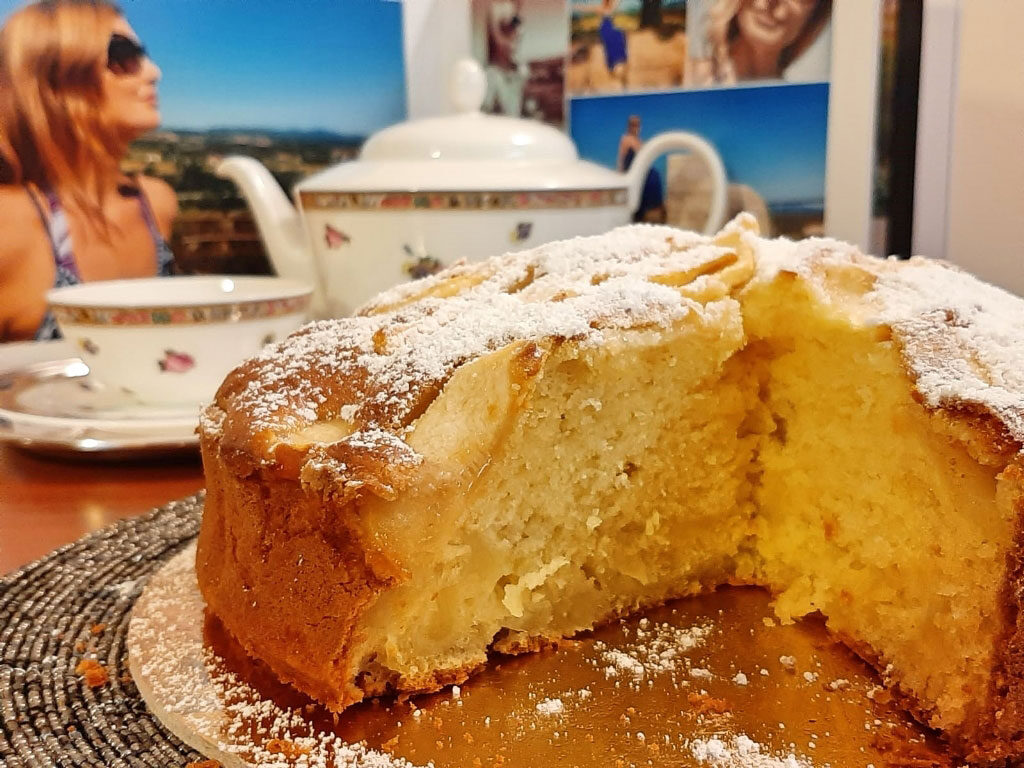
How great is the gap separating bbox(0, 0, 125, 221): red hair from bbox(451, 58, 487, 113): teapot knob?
2.96 ft

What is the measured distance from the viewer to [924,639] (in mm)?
936

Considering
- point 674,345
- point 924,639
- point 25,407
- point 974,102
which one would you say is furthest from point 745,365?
point 25,407

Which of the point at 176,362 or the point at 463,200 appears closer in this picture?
the point at 176,362

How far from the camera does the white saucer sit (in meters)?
1.49

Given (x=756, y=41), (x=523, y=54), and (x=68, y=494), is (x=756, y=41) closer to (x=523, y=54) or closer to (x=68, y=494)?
(x=523, y=54)

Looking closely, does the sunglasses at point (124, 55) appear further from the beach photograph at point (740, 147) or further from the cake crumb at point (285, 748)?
the cake crumb at point (285, 748)

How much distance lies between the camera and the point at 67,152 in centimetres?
215

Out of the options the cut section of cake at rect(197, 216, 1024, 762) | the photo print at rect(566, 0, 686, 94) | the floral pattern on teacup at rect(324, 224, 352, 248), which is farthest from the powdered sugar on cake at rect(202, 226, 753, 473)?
the photo print at rect(566, 0, 686, 94)

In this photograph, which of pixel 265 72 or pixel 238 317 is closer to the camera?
pixel 238 317

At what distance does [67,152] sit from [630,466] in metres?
1.79

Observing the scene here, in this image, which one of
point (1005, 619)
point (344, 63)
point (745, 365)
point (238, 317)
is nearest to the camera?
point (1005, 619)

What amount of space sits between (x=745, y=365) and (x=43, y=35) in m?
1.93

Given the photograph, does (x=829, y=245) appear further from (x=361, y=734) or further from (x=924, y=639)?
(x=361, y=734)

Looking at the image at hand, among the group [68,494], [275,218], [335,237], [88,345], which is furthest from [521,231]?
[68,494]
